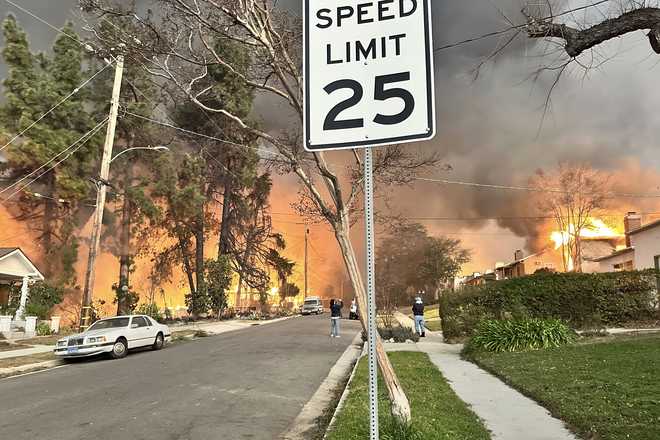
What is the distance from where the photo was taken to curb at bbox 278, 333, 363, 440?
7287mm

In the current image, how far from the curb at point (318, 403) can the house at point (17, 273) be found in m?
18.4

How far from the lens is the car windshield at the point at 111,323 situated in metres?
17.9

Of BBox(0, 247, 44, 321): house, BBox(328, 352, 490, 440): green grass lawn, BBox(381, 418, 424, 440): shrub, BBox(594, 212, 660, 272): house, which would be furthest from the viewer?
BBox(0, 247, 44, 321): house

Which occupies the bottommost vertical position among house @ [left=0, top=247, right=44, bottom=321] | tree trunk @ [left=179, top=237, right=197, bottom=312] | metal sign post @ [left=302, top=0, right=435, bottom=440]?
metal sign post @ [left=302, top=0, right=435, bottom=440]

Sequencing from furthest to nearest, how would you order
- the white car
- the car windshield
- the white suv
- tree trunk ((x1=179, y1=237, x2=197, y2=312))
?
the white suv < tree trunk ((x1=179, y1=237, x2=197, y2=312)) < the car windshield < the white car

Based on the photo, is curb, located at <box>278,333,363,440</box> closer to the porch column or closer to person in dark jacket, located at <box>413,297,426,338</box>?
person in dark jacket, located at <box>413,297,426,338</box>

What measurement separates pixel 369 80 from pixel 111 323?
17.6 m

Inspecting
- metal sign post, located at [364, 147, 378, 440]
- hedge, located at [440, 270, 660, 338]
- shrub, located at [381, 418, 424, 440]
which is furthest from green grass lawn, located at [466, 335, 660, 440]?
metal sign post, located at [364, 147, 378, 440]

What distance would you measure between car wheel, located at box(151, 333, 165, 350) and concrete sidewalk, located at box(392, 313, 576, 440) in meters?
11.3

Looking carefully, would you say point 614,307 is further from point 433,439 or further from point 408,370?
point 433,439

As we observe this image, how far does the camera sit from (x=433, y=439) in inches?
217

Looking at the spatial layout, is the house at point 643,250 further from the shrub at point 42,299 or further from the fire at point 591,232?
the shrub at point 42,299

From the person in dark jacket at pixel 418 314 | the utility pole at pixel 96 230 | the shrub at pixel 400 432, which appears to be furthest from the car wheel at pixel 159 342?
the shrub at pixel 400 432

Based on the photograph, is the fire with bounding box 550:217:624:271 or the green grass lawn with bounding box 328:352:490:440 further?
the fire with bounding box 550:217:624:271
